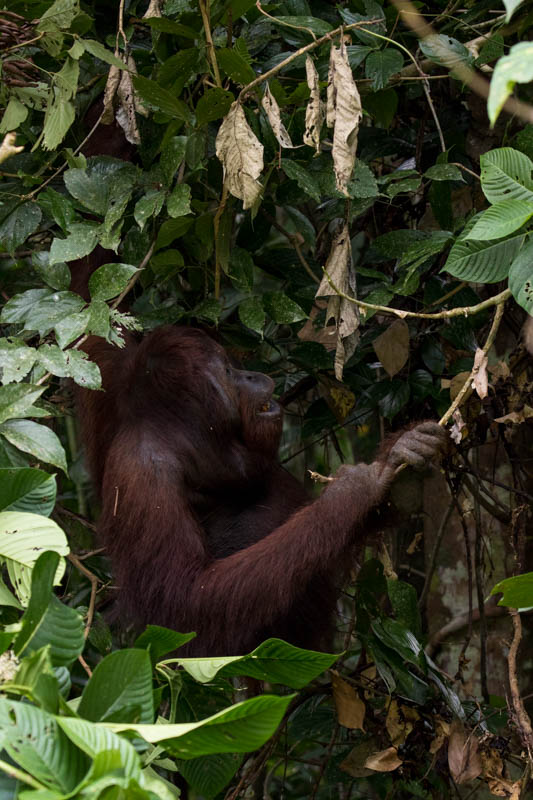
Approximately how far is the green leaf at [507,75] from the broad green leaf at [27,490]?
1208 millimetres

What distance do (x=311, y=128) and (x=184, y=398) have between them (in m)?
1.06

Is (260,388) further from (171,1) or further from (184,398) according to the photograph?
(171,1)

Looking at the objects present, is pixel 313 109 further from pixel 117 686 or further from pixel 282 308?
pixel 117 686

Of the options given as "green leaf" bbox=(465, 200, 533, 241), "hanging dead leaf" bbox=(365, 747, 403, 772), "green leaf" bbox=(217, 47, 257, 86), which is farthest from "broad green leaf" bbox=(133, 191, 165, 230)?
"hanging dead leaf" bbox=(365, 747, 403, 772)

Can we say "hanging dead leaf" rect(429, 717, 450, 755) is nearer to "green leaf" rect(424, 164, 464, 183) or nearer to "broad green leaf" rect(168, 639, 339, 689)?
"broad green leaf" rect(168, 639, 339, 689)

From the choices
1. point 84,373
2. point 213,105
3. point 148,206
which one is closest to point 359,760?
→ point 84,373

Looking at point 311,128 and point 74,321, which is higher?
point 311,128

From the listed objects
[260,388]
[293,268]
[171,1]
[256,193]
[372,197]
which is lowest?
[260,388]

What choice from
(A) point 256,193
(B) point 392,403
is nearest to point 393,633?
(B) point 392,403

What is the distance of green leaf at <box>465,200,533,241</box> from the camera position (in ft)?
6.51

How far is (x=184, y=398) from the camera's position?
330 centimetres

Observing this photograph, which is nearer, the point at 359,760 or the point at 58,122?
the point at 58,122

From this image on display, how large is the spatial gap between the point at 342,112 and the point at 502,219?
2.09ft

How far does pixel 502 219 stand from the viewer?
6.59ft
